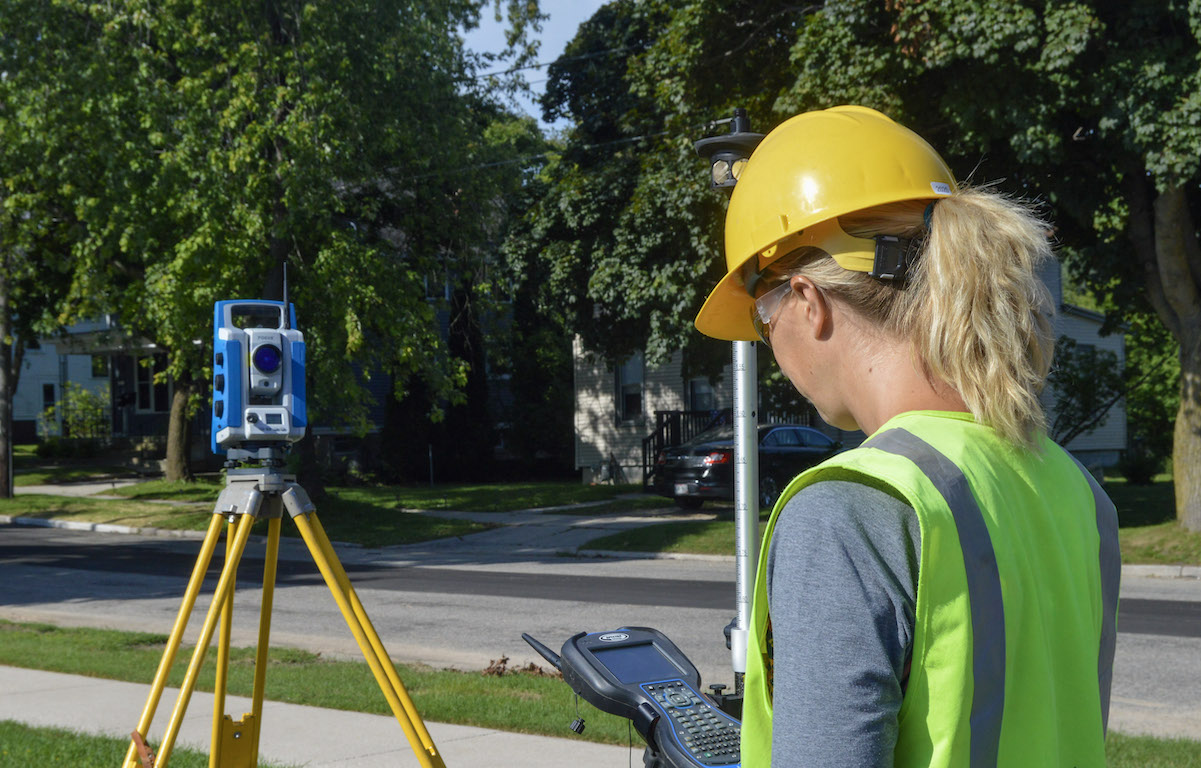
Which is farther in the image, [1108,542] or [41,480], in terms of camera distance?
[41,480]

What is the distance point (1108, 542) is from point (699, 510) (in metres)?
20.8

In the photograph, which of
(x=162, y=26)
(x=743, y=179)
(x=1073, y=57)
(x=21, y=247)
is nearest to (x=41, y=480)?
(x=21, y=247)

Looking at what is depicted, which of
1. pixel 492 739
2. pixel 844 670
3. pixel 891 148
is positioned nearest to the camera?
pixel 844 670

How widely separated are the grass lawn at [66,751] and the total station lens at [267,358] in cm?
215

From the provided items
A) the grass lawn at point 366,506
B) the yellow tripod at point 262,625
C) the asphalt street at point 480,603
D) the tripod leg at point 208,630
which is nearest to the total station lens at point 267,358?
the yellow tripod at point 262,625

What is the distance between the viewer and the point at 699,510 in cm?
2222

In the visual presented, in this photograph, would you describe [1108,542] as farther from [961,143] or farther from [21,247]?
[21,247]

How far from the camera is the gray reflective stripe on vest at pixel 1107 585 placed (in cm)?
158

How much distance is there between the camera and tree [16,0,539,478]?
17453mm

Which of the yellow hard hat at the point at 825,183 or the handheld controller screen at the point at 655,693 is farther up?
the yellow hard hat at the point at 825,183

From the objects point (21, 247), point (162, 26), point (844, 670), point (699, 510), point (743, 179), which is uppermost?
point (162, 26)

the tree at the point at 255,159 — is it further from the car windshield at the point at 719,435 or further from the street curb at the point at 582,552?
the car windshield at the point at 719,435

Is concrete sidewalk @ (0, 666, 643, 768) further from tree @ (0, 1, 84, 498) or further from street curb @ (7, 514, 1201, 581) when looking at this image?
tree @ (0, 1, 84, 498)

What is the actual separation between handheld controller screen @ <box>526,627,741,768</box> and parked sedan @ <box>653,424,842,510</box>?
17.3 meters
